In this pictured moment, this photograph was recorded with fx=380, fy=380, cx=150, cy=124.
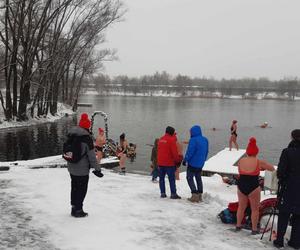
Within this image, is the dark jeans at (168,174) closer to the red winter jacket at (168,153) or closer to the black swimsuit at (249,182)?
the red winter jacket at (168,153)

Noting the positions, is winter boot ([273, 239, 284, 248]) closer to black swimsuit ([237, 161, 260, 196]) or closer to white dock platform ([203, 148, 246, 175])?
black swimsuit ([237, 161, 260, 196])

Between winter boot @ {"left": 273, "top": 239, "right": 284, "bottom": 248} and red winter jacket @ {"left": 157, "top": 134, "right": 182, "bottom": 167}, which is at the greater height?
red winter jacket @ {"left": 157, "top": 134, "right": 182, "bottom": 167}

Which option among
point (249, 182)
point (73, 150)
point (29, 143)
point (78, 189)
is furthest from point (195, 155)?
point (29, 143)

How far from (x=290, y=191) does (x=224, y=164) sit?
11649 mm

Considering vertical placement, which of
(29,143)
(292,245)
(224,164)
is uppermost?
(292,245)

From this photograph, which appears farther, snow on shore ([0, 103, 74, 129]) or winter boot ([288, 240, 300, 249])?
snow on shore ([0, 103, 74, 129])

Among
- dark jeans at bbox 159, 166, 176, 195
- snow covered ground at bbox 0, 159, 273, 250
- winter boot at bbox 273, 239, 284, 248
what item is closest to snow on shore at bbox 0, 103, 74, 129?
snow covered ground at bbox 0, 159, 273, 250

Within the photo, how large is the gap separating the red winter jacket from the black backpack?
2.53 metres

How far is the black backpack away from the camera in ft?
23.3

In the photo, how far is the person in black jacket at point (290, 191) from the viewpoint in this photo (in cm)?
634

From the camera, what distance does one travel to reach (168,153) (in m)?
9.19

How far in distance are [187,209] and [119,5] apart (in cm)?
3582

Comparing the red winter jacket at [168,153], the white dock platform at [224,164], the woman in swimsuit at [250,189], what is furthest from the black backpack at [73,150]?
the white dock platform at [224,164]

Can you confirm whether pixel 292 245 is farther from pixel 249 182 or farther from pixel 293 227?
pixel 249 182
